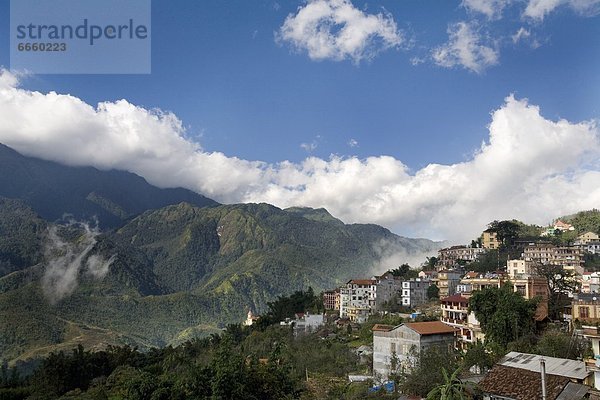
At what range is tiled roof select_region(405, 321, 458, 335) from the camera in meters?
34.1

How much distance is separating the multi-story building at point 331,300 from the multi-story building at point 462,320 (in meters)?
33.3

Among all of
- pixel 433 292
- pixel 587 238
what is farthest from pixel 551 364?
pixel 587 238

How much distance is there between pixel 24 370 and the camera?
246ft

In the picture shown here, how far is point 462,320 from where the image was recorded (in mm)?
40312

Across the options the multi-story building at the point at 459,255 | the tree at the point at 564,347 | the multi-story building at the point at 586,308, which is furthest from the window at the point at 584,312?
the multi-story building at the point at 459,255

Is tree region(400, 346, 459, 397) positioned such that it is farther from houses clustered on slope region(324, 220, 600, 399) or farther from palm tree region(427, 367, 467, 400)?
houses clustered on slope region(324, 220, 600, 399)

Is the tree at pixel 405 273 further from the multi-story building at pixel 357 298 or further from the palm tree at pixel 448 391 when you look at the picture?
the palm tree at pixel 448 391

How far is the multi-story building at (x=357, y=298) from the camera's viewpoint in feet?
218

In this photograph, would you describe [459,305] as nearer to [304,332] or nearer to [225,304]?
[304,332]

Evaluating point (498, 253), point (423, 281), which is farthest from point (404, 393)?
point (498, 253)

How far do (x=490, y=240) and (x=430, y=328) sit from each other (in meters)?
50.6

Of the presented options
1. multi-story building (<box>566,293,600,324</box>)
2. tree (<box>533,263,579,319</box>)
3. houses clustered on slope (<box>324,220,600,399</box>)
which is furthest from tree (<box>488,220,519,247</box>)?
multi-story building (<box>566,293,600,324</box>)

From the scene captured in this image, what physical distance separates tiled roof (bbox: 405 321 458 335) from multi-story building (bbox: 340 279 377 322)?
28.7 meters

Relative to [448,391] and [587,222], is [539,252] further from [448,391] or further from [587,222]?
[448,391]
